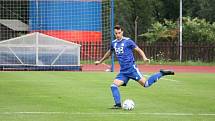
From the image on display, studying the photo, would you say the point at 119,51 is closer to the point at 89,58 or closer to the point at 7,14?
the point at 89,58

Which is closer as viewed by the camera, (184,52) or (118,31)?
(118,31)

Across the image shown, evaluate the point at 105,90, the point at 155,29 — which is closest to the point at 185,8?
the point at 155,29

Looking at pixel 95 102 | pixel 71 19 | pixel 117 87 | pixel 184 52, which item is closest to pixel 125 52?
pixel 117 87

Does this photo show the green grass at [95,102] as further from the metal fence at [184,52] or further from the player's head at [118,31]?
the metal fence at [184,52]

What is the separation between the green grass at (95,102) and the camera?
11.7 metres

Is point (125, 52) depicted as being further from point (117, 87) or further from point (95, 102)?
point (95, 102)

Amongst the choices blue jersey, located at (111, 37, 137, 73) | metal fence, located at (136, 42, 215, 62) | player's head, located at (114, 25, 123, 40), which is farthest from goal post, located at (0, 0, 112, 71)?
player's head, located at (114, 25, 123, 40)

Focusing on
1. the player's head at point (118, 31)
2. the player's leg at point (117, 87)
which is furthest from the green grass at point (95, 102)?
the player's head at point (118, 31)

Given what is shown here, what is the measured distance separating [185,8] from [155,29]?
17.1 m

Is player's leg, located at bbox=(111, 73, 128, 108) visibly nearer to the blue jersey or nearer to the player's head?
the blue jersey

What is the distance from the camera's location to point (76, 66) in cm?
3288

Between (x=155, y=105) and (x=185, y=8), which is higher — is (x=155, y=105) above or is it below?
below

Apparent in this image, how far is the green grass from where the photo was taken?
1173cm

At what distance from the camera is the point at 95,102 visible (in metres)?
14.7
